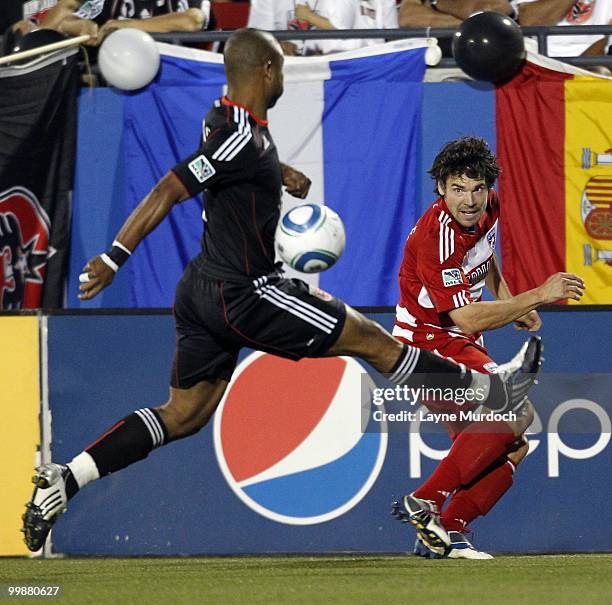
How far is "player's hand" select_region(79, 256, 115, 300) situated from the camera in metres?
5.67

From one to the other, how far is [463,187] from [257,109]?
1.19 meters

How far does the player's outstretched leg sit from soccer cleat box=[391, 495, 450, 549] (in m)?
1.11

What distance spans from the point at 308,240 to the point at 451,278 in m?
0.91

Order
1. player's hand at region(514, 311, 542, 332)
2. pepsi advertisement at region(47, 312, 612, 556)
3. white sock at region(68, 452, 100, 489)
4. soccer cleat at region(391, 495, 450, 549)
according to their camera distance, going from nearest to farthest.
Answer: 1. white sock at region(68, 452, 100, 489)
2. soccer cleat at region(391, 495, 450, 549)
3. player's hand at region(514, 311, 542, 332)
4. pepsi advertisement at region(47, 312, 612, 556)

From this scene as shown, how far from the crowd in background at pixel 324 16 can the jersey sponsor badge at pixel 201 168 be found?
13.1 ft

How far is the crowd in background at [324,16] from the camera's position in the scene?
31.8ft

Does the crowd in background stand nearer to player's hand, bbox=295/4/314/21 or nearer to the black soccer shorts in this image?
player's hand, bbox=295/4/314/21

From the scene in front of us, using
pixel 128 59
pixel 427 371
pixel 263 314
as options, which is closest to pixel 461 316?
pixel 427 371

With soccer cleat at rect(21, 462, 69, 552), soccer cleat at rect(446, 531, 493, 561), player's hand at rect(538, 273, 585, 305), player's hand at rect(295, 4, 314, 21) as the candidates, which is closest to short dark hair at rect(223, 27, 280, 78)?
player's hand at rect(538, 273, 585, 305)

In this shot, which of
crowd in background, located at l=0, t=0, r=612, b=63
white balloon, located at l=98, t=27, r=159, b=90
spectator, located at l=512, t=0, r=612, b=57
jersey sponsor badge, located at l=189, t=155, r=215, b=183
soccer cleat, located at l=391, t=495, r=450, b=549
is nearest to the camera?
jersey sponsor badge, located at l=189, t=155, r=215, b=183

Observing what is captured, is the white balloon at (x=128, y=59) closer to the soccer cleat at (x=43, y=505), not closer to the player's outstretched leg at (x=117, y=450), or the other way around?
the player's outstretched leg at (x=117, y=450)

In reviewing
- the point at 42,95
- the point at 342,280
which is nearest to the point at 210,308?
the point at 342,280

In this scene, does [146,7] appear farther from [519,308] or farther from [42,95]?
[519,308]

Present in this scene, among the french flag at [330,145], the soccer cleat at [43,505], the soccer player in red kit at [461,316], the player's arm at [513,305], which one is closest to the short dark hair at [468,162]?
the soccer player in red kit at [461,316]
